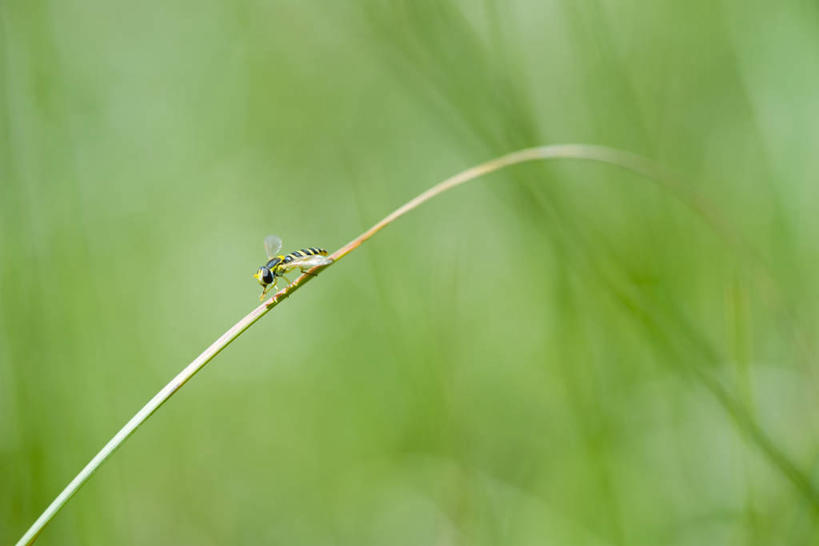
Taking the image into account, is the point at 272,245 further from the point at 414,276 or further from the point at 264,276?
the point at 414,276

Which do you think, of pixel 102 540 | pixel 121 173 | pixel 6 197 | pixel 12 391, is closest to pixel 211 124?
pixel 121 173

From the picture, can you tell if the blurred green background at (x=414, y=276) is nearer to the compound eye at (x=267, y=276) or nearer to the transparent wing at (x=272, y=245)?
the transparent wing at (x=272, y=245)

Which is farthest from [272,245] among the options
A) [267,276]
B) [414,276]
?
[414,276]

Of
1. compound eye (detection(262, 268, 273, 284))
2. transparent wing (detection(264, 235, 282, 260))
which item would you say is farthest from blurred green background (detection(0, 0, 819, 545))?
compound eye (detection(262, 268, 273, 284))

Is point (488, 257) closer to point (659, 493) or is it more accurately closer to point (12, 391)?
point (659, 493)

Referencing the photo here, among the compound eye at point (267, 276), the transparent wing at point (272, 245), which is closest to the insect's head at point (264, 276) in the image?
the compound eye at point (267, 276)
